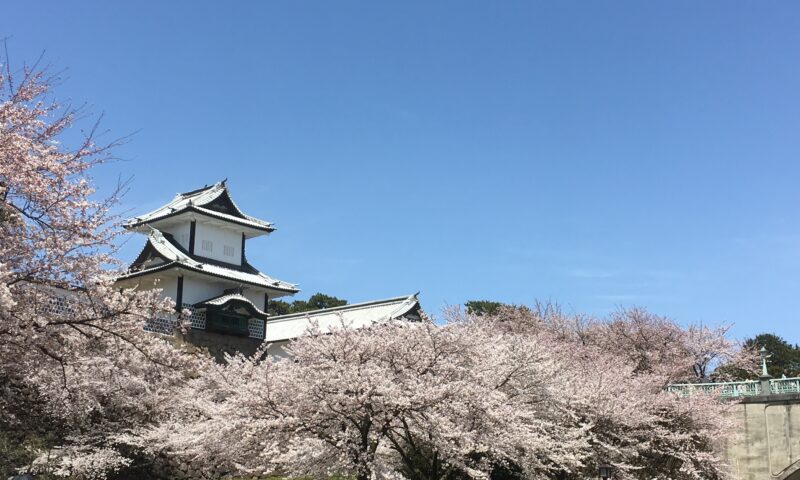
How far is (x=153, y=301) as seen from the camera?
41.1ft

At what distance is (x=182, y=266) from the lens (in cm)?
3353

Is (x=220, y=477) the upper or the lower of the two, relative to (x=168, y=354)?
lower

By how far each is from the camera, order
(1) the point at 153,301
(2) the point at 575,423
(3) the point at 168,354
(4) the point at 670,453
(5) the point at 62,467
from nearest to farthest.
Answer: (1) the point at 153,301 < (3) the point at 168,354 < (5) the point at 62,467 < (2) the point at 575,423 < (4) the point at 670,453

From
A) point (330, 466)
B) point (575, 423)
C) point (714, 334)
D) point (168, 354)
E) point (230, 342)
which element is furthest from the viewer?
point (714, 334)

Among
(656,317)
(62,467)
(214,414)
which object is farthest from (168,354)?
(656,317)

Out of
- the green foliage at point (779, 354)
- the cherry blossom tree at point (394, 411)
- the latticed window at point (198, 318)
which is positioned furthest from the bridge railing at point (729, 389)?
the green foliage at point (779, 354)

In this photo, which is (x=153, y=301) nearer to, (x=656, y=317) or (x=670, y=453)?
(x=670, y=453)

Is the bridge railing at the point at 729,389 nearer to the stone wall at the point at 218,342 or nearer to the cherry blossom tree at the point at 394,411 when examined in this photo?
the cherry blossom tree at the point at 394,411

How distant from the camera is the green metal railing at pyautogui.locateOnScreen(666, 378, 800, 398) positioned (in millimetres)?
26219

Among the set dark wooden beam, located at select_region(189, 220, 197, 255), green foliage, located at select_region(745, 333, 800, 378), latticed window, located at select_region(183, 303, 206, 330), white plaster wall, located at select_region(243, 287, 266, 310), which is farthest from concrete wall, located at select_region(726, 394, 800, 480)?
green foliage, located at select_region(745, 333, 800, 378)

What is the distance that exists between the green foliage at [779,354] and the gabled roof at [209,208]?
4405 cm

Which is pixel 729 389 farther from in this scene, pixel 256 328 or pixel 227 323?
pixel 227 323

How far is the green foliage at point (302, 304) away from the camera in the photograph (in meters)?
67.1

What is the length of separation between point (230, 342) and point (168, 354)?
58.3 ft
